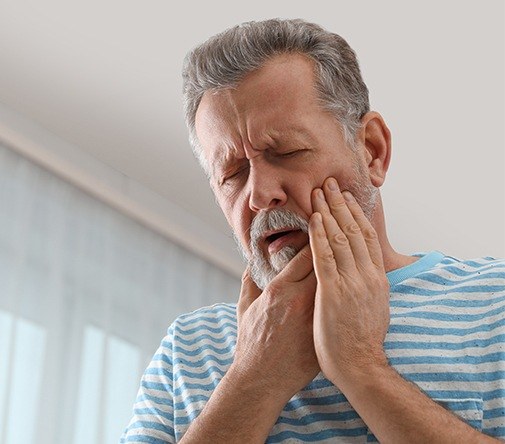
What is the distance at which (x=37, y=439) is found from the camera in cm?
308

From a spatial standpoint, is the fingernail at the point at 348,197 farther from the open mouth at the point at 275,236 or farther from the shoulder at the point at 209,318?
the shoulder at the point at 209,318

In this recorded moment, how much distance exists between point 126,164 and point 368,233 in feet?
7.46

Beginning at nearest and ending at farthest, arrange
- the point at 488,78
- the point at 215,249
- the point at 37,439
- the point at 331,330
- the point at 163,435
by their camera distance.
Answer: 1. the point at 331,330
2. the point at 163,435
3. the point at 37,439
4. the point at 488,78
5. the point at 215,249

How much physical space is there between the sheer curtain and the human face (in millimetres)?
1707

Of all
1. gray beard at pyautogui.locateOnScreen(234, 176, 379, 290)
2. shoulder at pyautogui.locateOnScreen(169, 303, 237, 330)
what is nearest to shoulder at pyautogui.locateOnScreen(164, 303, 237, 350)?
shoulder at pyautogui.locateOnScreen(169, 303, 237, 330)

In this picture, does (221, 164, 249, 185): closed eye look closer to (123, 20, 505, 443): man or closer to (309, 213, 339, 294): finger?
(123, 20, 505, 443): man

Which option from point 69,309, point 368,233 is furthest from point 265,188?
point 69,309

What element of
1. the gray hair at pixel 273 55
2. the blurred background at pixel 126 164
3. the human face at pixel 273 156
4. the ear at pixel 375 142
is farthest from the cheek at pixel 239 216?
the blurred background at pixel 126 164

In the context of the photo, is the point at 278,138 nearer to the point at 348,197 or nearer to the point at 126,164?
the point at 348,197

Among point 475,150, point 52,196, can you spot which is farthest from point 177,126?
point 475,150

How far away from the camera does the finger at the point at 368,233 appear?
1.41 m

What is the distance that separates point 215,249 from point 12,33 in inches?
46.3

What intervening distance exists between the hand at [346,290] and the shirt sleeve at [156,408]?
274 mm

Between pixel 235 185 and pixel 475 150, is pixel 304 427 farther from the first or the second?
pixel 475 150
